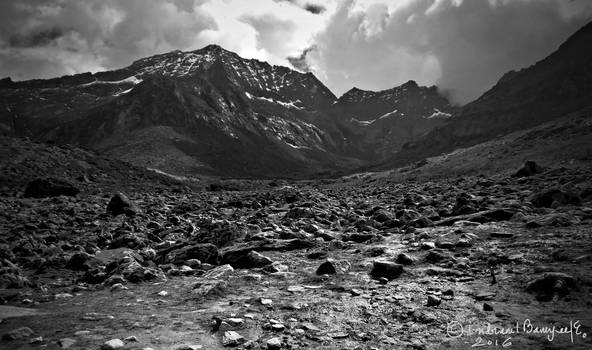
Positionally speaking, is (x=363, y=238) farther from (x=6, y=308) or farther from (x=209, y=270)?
(x=6, y=308)

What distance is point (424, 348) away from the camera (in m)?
5.43

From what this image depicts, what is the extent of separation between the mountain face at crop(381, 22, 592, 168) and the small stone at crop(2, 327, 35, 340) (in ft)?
492

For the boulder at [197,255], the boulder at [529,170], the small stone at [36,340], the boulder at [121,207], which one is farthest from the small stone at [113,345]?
the boulder at [529,170]

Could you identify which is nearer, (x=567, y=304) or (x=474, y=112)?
(x=567, y=304)

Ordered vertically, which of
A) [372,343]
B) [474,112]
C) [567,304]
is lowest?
[372,343]

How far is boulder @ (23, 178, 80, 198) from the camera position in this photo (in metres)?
27.4

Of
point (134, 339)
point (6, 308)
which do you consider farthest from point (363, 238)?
point (6, 308)

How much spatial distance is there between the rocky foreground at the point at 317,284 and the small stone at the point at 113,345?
15mm

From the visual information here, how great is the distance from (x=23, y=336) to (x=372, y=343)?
537 centimetres

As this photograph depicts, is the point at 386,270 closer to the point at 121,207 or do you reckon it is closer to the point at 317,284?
the point at 317,284

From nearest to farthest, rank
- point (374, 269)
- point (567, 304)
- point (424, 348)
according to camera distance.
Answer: point (424, 348) < point (567, 304) < point (374, 269)

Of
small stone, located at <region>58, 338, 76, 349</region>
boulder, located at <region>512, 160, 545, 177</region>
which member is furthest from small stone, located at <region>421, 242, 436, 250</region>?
boulder, located at <region>512, 160, 545, 177</region>

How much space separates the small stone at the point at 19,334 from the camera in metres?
5.48

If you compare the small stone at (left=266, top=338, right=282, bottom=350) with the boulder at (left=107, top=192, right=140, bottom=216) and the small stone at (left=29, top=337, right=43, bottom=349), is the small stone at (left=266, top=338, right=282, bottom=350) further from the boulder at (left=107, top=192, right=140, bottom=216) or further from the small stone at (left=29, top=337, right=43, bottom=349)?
the boulder at (left=107, top=192, right=140, bottom=216)
